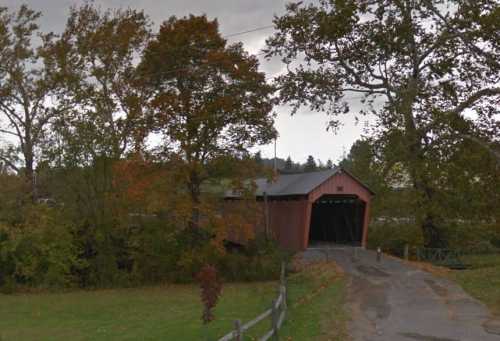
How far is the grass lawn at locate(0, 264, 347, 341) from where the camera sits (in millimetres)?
15242

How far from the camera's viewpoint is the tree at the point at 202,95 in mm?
26906

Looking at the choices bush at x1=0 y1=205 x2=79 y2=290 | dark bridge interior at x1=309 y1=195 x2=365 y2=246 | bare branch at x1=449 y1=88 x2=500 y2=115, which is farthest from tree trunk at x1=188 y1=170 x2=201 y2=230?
bare branch at x1=449 y1=88 x2=500 y2=115

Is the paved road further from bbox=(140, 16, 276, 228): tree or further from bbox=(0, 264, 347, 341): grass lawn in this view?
bbox=(140, 16, 276, 228): tree

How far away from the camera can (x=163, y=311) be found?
20016 millimetres

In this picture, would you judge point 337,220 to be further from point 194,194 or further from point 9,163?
point 9,163

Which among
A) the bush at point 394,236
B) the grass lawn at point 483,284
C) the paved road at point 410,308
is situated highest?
the bush at point 394,236

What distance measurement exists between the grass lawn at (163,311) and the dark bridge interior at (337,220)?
280 inches

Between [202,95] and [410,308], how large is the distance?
14.0 metres

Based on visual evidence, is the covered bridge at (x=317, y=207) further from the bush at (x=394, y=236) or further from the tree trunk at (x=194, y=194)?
the tree trunk at (x=194, y=194)

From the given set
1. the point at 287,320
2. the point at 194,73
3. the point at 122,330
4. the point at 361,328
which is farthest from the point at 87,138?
the point at 361,328

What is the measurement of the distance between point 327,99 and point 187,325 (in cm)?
1070

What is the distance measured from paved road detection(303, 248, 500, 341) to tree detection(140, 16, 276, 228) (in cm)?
759

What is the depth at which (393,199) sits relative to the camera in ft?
109

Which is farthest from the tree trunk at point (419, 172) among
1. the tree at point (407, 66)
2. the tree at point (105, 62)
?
the tree at point (105, 62)
